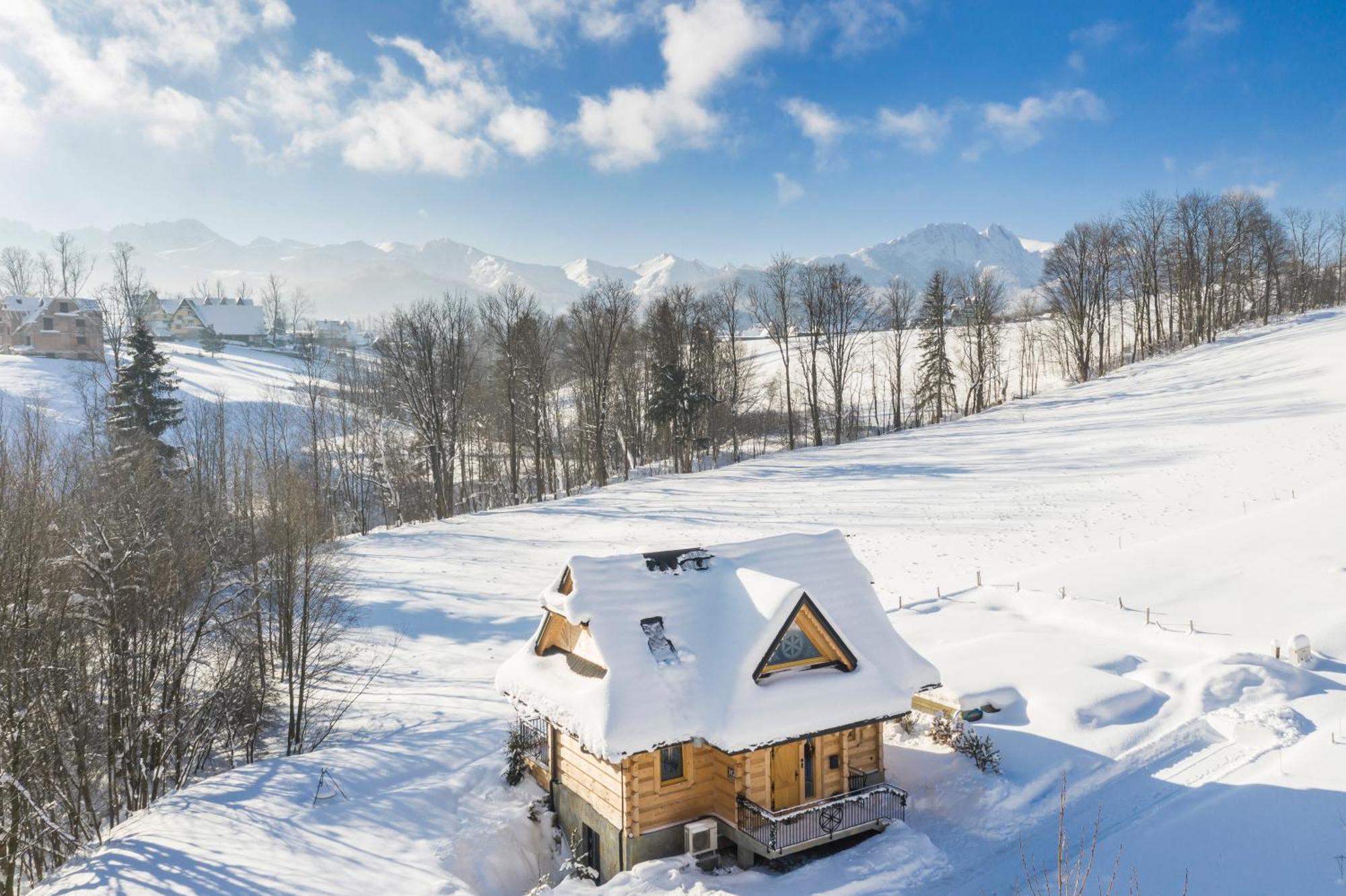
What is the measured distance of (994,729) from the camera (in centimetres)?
1636

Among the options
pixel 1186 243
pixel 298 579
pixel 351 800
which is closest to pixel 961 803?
pixel 351 800

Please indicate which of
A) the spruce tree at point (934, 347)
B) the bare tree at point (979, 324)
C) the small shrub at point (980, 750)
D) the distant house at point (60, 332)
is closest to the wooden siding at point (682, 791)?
the small shrub at point (980, 750)

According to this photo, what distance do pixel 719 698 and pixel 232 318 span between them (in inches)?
4204

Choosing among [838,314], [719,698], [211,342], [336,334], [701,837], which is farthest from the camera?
[336,334]

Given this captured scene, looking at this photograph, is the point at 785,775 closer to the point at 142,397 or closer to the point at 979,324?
the point at 142,397

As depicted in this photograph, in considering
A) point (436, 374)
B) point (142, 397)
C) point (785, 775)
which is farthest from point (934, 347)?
point (142, 397)

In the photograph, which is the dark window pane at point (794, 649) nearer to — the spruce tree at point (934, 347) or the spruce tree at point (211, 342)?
the spruce tree at point (934, 347)

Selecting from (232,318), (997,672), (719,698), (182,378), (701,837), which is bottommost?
(701,837)

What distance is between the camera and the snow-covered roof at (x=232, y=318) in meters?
95.5

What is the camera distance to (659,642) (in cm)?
1387

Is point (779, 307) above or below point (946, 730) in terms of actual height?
above

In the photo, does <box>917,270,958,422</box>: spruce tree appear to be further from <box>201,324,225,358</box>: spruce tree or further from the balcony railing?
<box>201,324,225,358</box>: spruce tree

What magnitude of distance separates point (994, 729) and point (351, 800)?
14.6 m

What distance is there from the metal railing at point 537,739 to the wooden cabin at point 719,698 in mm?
820
